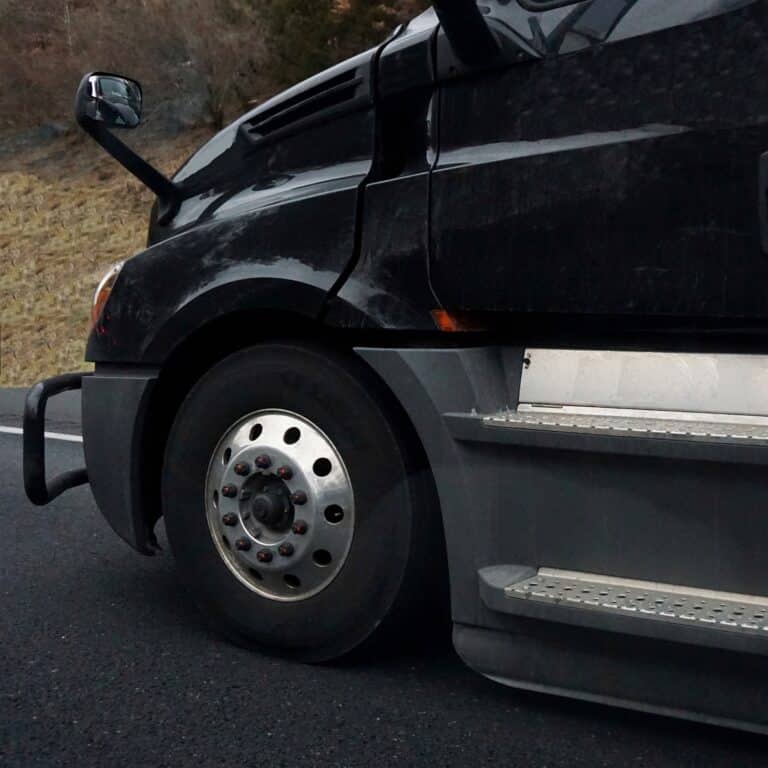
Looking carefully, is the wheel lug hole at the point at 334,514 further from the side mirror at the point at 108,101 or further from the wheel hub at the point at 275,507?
the side mirror at the point at 108,101

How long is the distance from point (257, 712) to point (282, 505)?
0.53m

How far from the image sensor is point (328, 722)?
3.21 meters

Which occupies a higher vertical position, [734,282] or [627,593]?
[734,282]

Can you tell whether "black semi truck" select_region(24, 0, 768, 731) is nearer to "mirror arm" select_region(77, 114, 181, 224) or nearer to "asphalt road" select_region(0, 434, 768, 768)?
"mirror arm" select_region(77, 114, 181, 224)

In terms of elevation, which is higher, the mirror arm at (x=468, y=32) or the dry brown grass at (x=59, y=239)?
the dry brown grass at (x=59, y=239)

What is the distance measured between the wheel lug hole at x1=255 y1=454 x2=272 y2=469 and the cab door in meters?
0.64

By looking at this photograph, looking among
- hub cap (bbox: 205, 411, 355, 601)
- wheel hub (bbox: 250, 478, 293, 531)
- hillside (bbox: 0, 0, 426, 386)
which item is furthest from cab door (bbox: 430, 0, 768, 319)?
hillside (bbox: 0, 0, 426, 386)

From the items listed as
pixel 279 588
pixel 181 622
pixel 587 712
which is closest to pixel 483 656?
pixel 587 712

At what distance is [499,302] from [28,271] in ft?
55.7

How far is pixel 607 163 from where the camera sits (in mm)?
2973

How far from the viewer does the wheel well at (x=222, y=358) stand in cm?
338

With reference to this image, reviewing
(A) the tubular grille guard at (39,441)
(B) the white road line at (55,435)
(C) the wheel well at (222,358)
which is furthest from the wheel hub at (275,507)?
(B) the white road line at (55,435)

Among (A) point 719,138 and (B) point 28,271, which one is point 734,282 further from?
(B) point 28,271

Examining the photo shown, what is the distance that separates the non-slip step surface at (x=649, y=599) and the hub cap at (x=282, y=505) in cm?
56
